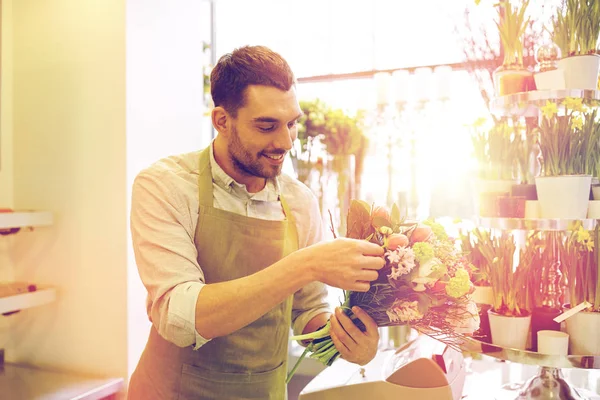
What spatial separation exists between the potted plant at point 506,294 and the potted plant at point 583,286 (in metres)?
0.12

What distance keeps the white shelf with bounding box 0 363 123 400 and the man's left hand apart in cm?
109

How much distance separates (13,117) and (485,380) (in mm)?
2192

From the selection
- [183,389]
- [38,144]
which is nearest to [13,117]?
[38,144]

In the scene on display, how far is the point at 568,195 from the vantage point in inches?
59.7

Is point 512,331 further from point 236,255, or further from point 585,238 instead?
point 236,255

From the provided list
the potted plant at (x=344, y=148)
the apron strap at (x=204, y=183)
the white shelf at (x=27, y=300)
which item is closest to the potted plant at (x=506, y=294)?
the apron strap at (x=204, y=183)

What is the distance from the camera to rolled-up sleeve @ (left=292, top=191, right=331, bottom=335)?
164cm

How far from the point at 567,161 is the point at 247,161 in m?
0.93

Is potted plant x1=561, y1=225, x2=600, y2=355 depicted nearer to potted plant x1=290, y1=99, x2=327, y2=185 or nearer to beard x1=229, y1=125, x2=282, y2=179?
beard x1=229, y1=125, x2=282, y2=179

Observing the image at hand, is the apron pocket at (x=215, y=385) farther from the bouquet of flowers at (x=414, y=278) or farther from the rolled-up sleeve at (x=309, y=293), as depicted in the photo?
the bouquet of flowers at (x=414, y=278)

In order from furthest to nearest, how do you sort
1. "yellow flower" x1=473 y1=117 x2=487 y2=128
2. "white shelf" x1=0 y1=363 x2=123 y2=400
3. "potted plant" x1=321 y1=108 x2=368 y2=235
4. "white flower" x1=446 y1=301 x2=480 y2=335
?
1. "potted plant" x1=321 y1=108 x2=368 y2=235
2. "white shelf" x1=0 y1=363 x2=123 y2=400
3. "yellow flower" x1=473 y1=117 x2=487 y2=128
4. "white flower" x1=446 y1=301 x2=480 y2=335

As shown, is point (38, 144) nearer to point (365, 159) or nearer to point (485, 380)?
point (365, 159)

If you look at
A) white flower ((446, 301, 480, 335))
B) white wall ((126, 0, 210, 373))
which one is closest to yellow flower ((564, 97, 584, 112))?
white flower ((446, 301, 480, 335))

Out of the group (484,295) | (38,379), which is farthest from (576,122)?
(38,379)
